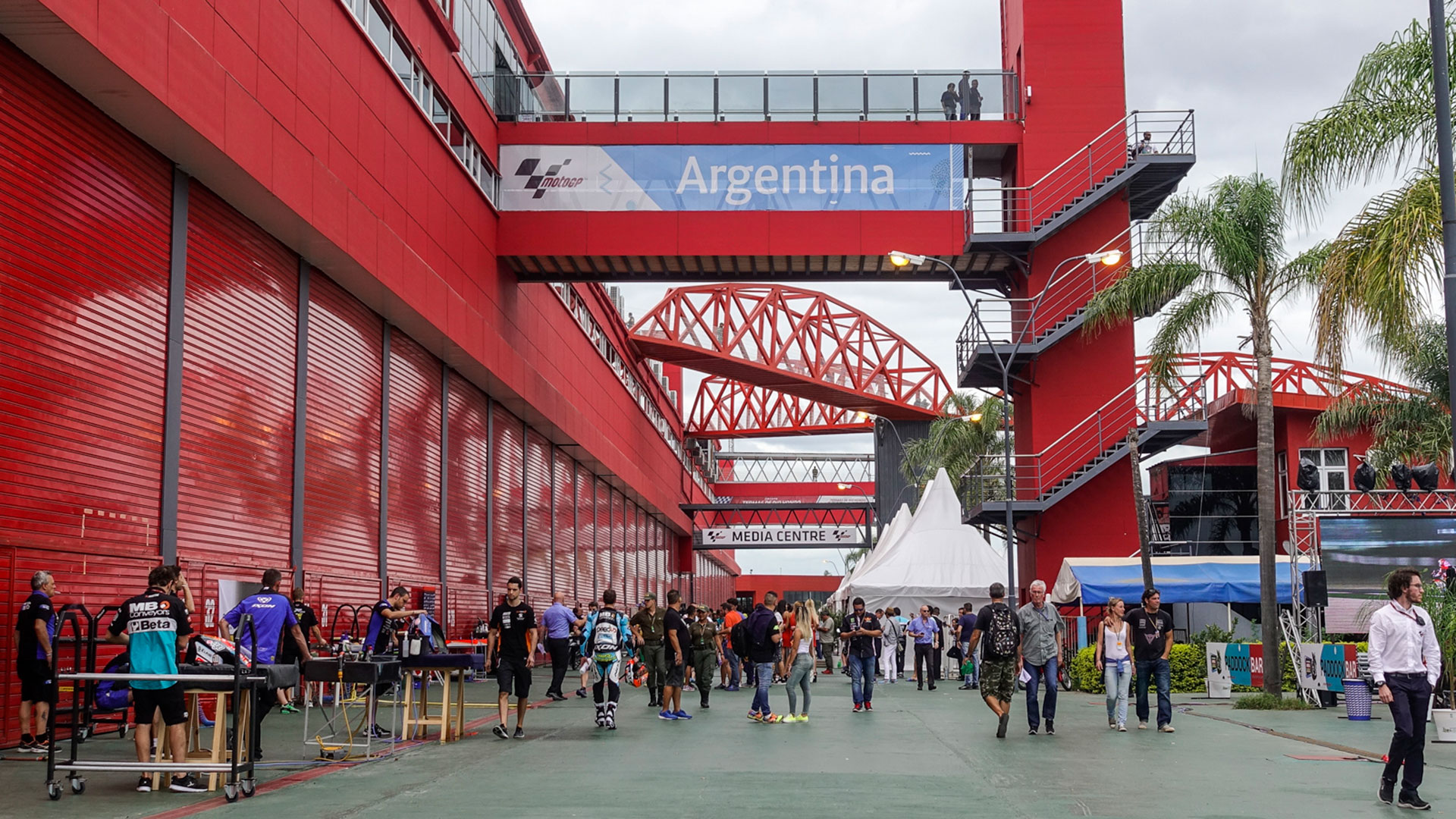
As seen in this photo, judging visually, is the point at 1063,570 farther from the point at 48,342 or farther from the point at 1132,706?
the point at 48,342

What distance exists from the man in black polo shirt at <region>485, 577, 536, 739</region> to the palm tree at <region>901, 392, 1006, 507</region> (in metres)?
28.1

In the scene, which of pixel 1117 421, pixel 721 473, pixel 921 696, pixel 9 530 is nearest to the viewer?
pixel 9 530

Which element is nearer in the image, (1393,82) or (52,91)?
(52,91)

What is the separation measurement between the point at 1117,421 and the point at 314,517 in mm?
19887

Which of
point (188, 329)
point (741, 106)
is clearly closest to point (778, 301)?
point (741, 106)

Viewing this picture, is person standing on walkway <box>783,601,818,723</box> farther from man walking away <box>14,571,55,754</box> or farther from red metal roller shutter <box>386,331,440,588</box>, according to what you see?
man walking away <box>14,571,55,754</box>

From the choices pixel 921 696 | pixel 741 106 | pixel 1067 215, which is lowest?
pixel 921 696

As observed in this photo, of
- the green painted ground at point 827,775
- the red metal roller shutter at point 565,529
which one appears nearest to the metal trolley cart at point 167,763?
the green painted ground at point 827,775

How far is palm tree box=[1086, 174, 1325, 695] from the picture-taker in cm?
2239

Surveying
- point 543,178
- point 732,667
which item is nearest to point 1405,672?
point 732,667

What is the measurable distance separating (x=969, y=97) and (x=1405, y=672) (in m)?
26.0

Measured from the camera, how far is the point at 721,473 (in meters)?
106

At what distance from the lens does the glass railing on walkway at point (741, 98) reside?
33812 mm

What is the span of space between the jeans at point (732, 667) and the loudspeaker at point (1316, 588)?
1123cm
